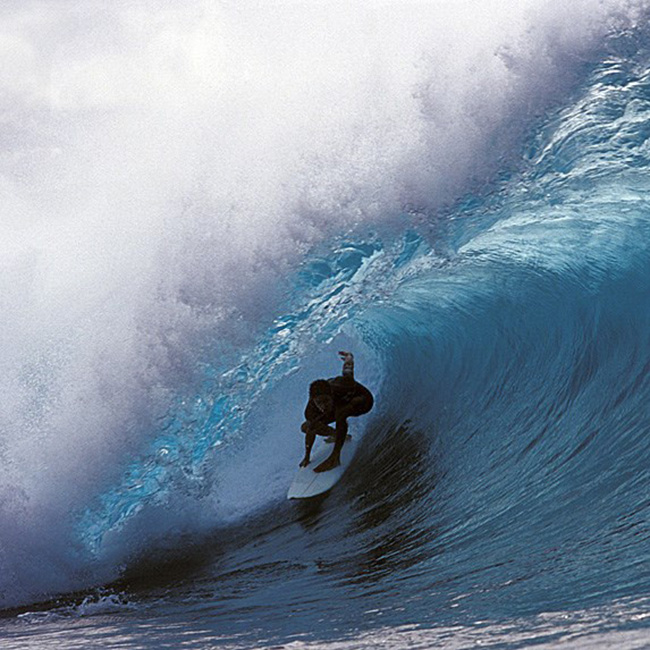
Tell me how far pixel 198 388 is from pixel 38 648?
442 cm

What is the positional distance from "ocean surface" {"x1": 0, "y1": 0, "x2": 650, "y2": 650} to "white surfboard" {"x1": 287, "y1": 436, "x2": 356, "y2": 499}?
126mm

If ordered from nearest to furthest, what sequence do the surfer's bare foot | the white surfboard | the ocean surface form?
the ocean surface < the white surfboard < the surfer's bare foot

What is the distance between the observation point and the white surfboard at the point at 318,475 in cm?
755

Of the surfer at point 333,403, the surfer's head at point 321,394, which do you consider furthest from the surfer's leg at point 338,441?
the surfer's head at point 321,394

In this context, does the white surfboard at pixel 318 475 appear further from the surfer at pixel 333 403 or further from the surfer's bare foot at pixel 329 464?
the surfer at pixel 333 403

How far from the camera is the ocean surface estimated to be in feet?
18.7

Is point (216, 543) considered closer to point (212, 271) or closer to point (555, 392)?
point (555, 392)

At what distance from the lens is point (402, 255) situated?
1169 centimetres

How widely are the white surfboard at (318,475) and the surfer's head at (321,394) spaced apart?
525 mm

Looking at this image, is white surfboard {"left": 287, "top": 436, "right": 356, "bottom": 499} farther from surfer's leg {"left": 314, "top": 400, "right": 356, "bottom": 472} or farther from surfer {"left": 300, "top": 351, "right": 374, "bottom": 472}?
surfer {"left": 300, "top": 351, "right": 374, "bottom": 472}

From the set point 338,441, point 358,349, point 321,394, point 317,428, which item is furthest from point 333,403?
point 358,349

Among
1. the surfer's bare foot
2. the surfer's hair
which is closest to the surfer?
the surfer's hair

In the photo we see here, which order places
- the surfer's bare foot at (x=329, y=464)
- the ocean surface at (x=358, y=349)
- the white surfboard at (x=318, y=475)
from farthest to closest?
the surfer's bare foot at (x=329, y=464) → the white surfboard at (x=318, y=475) → the ocean surface at (x=358, y=349)

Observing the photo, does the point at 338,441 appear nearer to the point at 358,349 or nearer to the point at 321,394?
the point at 321,394
